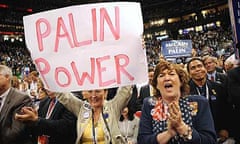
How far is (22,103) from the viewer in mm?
3102

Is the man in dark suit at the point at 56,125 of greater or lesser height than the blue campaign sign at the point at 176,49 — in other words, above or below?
below

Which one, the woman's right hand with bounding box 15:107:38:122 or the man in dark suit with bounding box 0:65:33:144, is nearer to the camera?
the woman's right hand with bounding box 15:107:38:122

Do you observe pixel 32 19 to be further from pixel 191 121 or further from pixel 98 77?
pixel 191 121

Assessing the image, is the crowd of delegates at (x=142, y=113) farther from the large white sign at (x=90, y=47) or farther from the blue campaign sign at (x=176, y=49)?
the blue campaign sign at (x=176, y=49)

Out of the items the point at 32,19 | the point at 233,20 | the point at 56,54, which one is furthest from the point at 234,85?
the point at 32,19

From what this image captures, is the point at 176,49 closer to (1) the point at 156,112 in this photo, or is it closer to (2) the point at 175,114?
(1) the point at 156,112

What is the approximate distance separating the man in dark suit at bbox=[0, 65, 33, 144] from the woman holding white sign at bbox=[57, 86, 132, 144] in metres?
0.45

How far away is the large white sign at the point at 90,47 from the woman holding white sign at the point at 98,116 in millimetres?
279

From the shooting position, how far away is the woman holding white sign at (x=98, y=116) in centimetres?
269

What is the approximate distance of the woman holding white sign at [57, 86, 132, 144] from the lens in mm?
2688

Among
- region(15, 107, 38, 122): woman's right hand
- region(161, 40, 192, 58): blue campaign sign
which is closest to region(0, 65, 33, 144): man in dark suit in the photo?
region(15, 107, 38, 122): woman's right hand

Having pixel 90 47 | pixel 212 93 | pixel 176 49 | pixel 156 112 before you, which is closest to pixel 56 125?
pixel 90 47

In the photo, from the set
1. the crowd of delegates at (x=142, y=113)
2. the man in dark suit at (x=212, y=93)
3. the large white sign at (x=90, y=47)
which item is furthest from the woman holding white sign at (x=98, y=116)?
the man in dark suit at (x=212, y=93)

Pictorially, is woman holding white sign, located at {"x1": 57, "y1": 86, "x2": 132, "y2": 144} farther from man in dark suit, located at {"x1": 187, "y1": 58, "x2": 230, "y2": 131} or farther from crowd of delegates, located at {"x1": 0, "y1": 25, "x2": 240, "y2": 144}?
man in dark suit, located at {"x1": 187, "y1": 58, "x2": 230, "y2": 131}
